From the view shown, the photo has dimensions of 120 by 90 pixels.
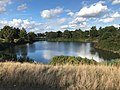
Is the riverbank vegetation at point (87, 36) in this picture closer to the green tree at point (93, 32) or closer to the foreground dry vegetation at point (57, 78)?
the green tree at point (93, 32)

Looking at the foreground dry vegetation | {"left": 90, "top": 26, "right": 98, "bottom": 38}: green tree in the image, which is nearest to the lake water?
the foreground dry vegetation

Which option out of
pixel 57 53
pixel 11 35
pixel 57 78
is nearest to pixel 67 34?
pixel 11 35

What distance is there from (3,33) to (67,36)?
67.5 meters

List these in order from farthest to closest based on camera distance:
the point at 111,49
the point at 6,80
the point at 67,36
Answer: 1. the point at 67,36
2. the point at 111,49
3. the point at 6,80

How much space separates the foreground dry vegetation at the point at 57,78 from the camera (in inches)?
291

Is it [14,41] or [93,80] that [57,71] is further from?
[14,41]

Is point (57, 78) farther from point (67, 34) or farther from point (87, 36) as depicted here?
point (67, 34)

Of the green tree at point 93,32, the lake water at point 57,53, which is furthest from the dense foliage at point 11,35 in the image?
the green tree at point 93,32

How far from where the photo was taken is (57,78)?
800 cm

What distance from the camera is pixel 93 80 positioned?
763 centimetres

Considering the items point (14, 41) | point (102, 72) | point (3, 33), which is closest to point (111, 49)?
point (14, 41)

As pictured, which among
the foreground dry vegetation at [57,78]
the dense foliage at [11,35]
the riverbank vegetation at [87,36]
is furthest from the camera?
the dense foliage at [11,35]

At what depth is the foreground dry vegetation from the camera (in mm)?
7402

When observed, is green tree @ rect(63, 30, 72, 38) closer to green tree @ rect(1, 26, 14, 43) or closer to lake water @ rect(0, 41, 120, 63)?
Result: green tree @ rect(1, 26, 14, 43)
